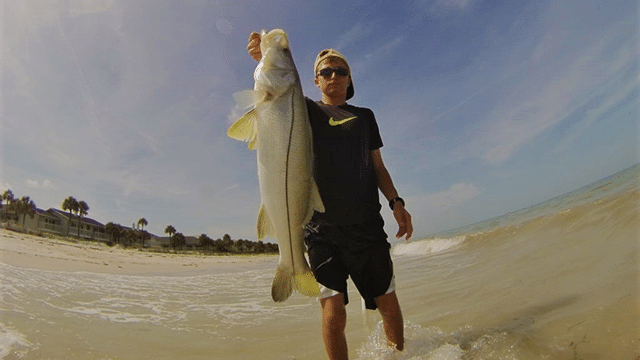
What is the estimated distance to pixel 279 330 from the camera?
4.59m

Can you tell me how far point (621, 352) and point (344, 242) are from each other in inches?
81.8

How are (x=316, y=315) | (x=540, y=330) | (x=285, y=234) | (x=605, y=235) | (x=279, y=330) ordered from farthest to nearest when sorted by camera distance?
(x=605, y=235) < (x=316, y=315) < (x=279, y=330) < (x=540, y=330) < (x=285, y=234)

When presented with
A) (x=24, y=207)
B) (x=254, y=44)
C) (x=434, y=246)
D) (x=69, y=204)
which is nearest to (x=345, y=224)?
(x=254, y=44)

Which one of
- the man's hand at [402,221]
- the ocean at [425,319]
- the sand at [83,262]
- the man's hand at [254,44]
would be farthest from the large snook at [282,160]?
the sand at [83,262]

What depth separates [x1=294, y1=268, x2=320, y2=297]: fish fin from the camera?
2312 mm

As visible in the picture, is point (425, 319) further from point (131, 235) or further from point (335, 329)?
point (131, 235)

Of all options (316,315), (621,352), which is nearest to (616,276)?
(621,352)

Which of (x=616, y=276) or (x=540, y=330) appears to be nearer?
(x=540, y=330)

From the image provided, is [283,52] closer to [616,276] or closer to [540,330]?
[540,330]

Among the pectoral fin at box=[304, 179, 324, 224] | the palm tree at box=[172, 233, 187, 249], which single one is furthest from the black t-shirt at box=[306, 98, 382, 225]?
the palm tree at box=[172, 233, 187, 249]

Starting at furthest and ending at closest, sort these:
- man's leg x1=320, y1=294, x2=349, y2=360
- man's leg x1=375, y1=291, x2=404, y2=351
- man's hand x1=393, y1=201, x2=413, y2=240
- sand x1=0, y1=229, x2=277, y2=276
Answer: sand x1=0, y1=229, x2=277, y2=276
man's hand x1=393, y1=201, x2=413, y2=240
man's leg x1=375, y1=291, x2=404, y2=351
man's leg x1=320, y1=294, x2=349, y2=360

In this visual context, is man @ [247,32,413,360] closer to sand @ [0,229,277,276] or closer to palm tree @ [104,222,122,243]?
sand @ [0,229,277,276]

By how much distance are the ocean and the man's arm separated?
107cm

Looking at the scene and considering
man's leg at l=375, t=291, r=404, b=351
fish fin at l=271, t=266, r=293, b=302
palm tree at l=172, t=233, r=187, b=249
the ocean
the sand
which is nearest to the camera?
fish fin at l=271, t=266, r=293, b=302
